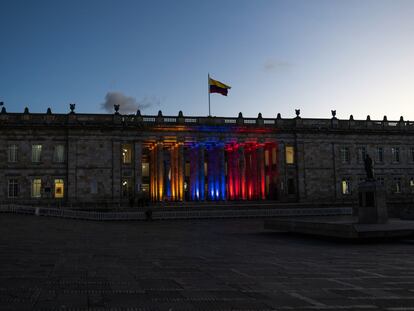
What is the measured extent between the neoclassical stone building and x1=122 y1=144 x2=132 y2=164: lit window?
131 mm

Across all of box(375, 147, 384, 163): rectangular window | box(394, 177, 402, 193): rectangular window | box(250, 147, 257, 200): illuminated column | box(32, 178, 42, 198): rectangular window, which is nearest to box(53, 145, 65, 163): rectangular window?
box(32, 178, 42, 198): rectangular window

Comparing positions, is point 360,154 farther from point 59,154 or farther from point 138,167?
point 59,154

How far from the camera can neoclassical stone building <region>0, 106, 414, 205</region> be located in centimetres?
5831

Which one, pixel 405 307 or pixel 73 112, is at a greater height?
Answer: pixel 73 112

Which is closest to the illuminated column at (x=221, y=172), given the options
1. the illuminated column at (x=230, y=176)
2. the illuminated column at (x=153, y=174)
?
the illuminated column at (x=230, y=176)

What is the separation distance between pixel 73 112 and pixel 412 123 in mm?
49216

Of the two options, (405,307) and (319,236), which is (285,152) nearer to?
(319,236)

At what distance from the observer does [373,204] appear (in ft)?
84.2

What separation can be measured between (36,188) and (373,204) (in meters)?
43.8

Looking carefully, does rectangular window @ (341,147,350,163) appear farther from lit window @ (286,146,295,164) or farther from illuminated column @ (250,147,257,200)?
illuminated column @ (250,147,257,200)

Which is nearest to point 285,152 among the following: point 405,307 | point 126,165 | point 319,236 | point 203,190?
point 203,190

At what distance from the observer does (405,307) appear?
905cm

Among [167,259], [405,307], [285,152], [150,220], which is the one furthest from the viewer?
[285,152]

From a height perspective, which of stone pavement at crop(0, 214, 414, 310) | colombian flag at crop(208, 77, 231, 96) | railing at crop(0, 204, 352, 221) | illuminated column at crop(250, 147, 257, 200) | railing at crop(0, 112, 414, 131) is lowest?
stone pavement at crop(0, 214, 414, 310)
